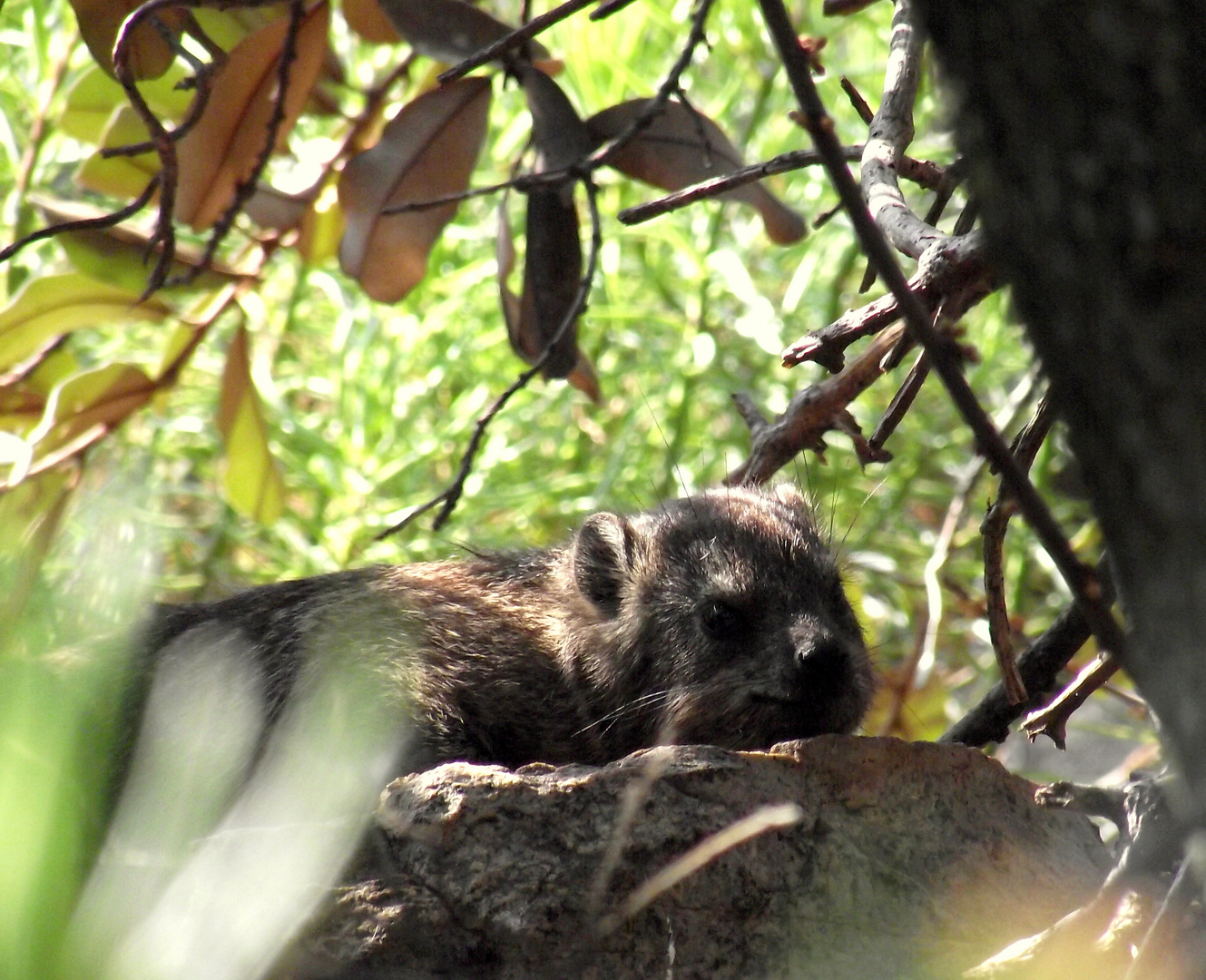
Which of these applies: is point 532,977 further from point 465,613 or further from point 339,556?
point 339,556

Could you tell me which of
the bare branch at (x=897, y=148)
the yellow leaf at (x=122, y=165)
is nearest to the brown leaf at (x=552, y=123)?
the bare branch at (x=897, y=148)

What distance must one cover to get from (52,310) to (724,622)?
2.29 metres

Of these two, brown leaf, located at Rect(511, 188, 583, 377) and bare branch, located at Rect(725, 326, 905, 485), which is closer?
bare branch, located at Rect(725, 326, 905, 485)

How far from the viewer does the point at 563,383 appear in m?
5.82

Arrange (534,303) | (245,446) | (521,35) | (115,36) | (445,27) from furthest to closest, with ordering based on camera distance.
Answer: (245,446) < (534,303) < (445,27) < (115,36) < (521,35)

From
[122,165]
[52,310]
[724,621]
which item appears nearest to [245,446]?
[52,310]

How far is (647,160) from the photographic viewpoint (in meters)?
3.97

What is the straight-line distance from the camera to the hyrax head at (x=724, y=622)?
3.40 metres

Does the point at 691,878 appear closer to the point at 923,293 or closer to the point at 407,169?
the point at 923,293

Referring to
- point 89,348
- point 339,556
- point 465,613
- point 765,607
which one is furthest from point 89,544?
point 765,607

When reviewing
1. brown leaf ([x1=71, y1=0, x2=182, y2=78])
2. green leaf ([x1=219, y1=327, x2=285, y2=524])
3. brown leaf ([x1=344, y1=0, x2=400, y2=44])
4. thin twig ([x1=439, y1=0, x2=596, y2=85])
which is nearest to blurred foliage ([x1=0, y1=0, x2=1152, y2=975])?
green leaf ([x1=219, y1=327, x2=285, y2=524])

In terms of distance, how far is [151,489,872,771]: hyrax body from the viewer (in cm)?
337

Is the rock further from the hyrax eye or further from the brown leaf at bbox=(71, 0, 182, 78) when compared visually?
the brown leaf at bbox=(71, 0, 182, 78)

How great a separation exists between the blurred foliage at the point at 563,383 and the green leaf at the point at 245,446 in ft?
→ 0.54
